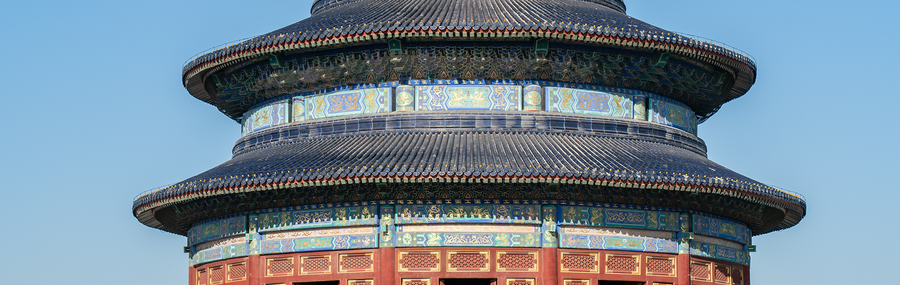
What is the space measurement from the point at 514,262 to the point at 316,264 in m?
4.57

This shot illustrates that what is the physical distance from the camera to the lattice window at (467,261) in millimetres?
29531

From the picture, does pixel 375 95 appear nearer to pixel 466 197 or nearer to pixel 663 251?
pixel 466 197

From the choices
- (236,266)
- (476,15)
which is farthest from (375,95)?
(236,266)

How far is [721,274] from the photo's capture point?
3216cm

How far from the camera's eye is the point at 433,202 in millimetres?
29703

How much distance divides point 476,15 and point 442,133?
3.15 m

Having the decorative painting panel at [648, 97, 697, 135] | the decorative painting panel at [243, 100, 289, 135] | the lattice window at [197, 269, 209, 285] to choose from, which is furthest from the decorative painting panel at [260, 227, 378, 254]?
the decorative painting panel at [648, 97, 697, 135]

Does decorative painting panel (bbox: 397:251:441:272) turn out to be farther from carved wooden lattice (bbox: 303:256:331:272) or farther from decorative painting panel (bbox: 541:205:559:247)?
decorative painting panel (bbox: 541:205:559:247)

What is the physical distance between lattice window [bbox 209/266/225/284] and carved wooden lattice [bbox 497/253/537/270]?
7043mm

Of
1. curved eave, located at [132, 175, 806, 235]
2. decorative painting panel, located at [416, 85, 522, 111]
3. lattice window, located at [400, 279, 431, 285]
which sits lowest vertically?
lattice window, located at [400, 279, 431, 285]

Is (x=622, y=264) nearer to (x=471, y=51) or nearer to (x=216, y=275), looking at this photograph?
(x=471, y=51)

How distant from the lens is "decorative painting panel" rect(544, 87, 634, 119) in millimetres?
32219

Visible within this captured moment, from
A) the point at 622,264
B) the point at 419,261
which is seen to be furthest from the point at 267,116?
the point at 622,264

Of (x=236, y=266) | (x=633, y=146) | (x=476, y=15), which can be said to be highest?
(x=476, y=15)
